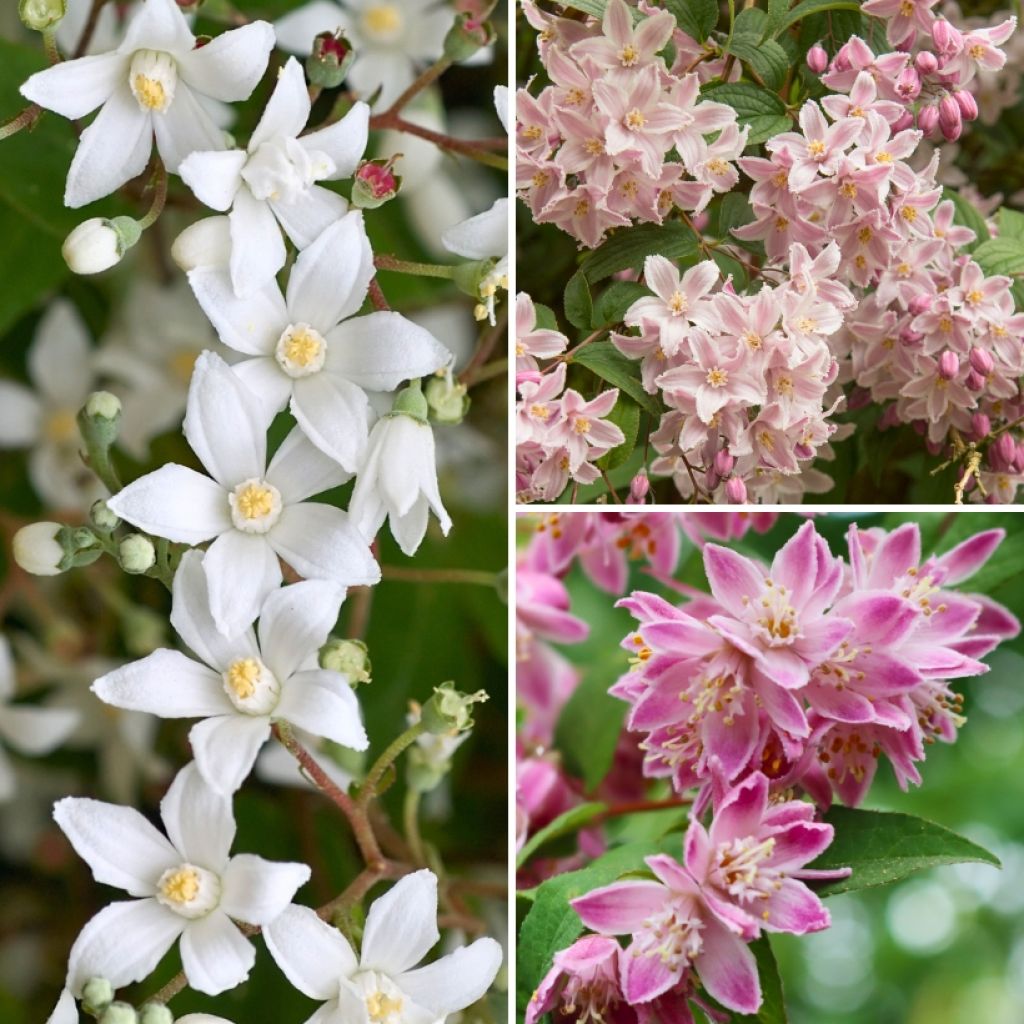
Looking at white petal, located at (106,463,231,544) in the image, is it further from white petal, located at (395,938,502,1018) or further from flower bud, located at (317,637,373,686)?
white petal, located at (395,938,502,1018)

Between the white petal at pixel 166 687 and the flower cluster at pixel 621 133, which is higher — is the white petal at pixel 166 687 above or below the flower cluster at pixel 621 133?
below

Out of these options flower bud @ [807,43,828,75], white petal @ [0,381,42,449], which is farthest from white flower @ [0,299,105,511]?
flower bud @ [807,43,828,75]

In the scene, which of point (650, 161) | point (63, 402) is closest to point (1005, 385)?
point (650, 161)

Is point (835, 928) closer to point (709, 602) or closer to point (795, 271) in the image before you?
point (709, 602)

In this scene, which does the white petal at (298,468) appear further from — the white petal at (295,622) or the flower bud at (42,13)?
the flower bud at (42,13)

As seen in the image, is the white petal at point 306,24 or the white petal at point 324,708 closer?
the white petal at point 324,708

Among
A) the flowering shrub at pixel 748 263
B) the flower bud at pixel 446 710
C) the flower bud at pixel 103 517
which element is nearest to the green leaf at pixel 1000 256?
the flowering shrub at pixel 748 263
